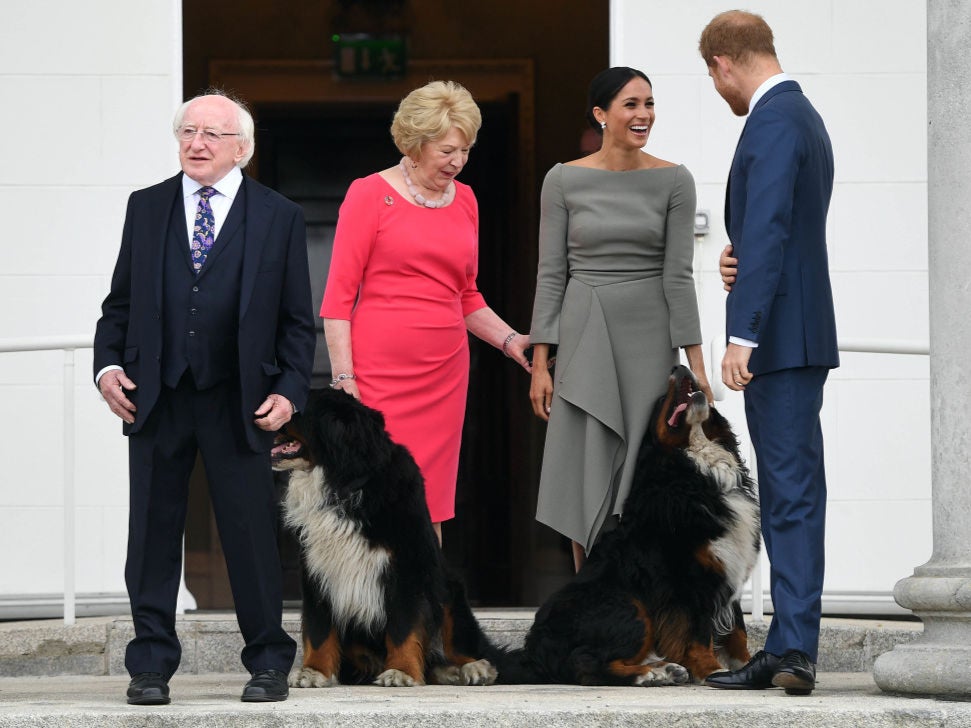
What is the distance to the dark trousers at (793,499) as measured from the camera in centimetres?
395

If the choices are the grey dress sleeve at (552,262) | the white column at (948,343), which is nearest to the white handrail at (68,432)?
the grey dress sleeve at (552,262)

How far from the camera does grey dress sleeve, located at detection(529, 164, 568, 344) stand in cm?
473

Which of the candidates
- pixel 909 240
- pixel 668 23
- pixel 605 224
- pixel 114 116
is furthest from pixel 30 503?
pixel 909 240

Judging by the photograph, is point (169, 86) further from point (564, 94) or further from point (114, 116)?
point (564, 94)

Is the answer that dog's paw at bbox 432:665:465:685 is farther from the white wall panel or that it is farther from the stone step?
the white wall panel

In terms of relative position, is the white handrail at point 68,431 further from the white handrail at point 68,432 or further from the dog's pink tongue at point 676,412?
the dog's pink tongue at point 676,412

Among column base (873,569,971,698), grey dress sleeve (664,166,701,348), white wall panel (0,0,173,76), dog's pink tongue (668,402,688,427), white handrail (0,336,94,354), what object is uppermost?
white wall panel (0,0,173,76)

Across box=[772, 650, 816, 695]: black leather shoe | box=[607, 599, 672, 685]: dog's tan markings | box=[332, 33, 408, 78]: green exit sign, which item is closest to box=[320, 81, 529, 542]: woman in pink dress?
box=[607, 599, 672, 685]: dog's tan markings

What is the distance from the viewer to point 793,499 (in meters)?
3.97

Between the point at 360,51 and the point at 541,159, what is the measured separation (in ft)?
3.75

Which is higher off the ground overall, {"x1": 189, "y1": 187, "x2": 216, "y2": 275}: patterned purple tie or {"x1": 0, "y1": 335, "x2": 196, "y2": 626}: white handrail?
{"x1": 189, "y1": 187, "x2": 216, "y2": 275}: patterned purple tie

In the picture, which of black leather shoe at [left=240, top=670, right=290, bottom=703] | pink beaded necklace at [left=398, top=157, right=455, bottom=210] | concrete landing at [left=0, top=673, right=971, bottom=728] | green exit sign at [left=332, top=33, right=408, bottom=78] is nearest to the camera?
concrete landing at [left=0, top=673, right=971, bottom=728]

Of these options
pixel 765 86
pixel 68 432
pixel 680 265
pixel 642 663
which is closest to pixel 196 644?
pixel 68 432

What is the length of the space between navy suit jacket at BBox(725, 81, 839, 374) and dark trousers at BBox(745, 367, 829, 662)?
0.08 metres
